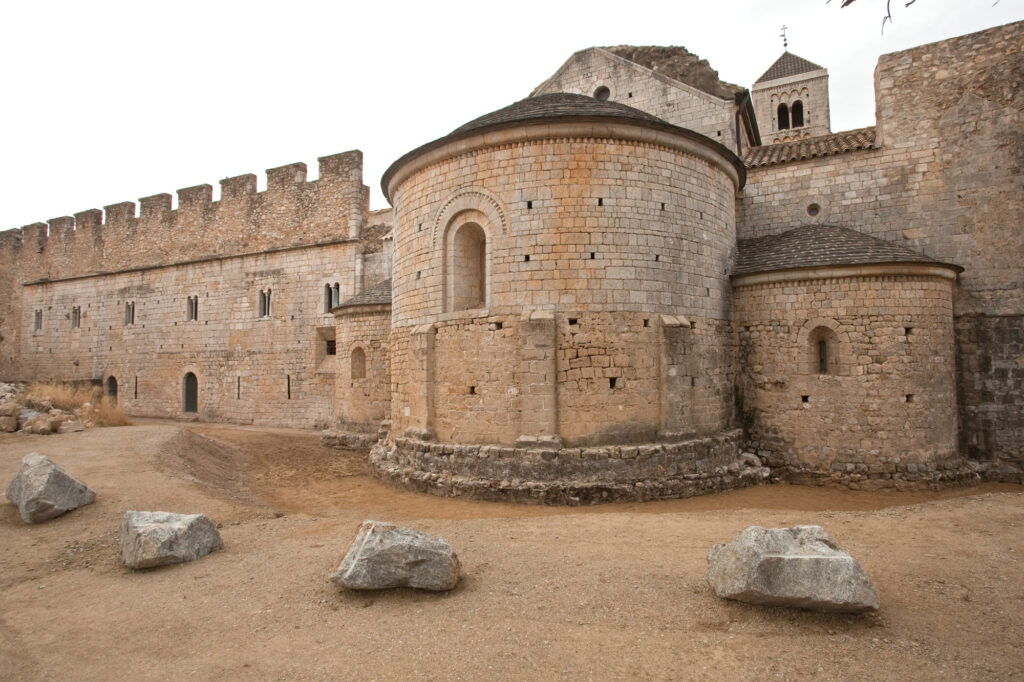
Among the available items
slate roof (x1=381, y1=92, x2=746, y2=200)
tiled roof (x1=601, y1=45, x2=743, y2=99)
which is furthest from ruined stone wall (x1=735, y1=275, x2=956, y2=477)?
tiled roof (x1=601, y1=45, x2=743, y2=99)

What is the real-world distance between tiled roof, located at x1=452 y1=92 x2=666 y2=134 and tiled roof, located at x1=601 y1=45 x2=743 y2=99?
4.98m

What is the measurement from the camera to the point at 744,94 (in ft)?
47.0

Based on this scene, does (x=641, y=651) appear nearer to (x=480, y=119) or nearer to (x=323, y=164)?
(x=480, y=119)

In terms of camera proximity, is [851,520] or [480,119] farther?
[480,119]

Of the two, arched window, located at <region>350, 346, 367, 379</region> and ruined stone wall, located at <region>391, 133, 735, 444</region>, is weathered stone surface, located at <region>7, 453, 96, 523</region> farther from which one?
arched window, located at <region>350, 346, 367, 379</region>

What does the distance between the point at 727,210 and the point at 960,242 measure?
461 centimetres

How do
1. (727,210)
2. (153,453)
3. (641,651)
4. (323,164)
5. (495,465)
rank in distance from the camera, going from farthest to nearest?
(323,164) → (727,210) → (153,453) → (495,465) → (641,651)

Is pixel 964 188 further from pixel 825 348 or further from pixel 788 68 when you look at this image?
pixel 788 68

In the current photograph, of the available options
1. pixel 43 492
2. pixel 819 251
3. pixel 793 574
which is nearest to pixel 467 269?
pixel 819 251

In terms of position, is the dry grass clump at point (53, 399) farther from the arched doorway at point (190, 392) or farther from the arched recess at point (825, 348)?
the arched recess at point (825, 348)

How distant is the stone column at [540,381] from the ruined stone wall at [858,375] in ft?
14.4

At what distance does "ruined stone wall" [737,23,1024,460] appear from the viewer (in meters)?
11.1

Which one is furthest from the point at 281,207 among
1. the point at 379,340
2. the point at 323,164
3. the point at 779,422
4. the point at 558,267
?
the point at 779,422

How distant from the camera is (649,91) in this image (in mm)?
14562
